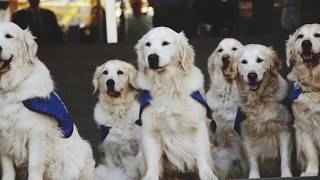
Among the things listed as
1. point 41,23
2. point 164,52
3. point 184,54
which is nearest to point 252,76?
point 184,54

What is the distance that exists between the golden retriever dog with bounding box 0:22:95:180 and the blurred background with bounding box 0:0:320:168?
10.9 ft

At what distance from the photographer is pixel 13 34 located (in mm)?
7891

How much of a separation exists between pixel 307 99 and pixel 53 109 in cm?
242

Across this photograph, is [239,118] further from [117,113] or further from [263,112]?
[117,113]

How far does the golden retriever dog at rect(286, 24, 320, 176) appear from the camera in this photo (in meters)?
8.36

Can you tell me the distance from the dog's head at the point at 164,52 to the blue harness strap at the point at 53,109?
A: 94 centimetres

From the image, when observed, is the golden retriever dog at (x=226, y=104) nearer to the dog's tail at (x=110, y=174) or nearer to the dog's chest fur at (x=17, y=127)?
the dog's tail at (x=110, y=174)

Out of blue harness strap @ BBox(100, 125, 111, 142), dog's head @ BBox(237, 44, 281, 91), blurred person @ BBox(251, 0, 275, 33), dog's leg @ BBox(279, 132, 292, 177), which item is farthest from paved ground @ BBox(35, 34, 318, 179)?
dog's leg @ BBox(279, 132, 292, 177)

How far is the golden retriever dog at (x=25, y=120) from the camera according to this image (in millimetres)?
7785

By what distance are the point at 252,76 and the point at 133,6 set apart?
3353 mm

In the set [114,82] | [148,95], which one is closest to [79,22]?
[114,82]

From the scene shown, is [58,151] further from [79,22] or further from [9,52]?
[79,22]

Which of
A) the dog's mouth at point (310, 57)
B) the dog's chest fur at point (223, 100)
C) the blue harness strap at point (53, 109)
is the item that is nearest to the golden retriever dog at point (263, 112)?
the dog's mouth at point (310, 57)

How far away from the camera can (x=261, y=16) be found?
37.9 feet
